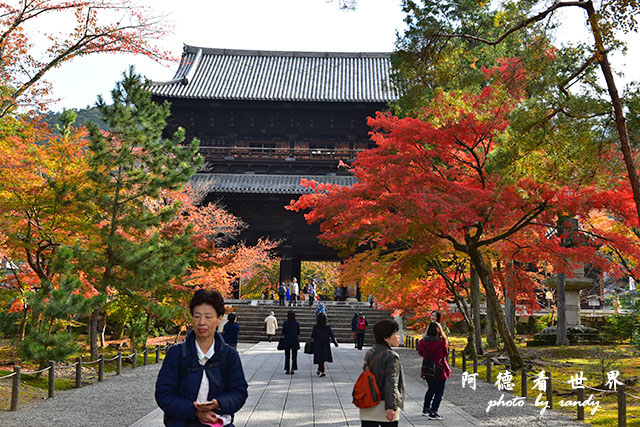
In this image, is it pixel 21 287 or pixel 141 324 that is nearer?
pixel 21 287

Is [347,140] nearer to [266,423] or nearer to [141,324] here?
[141,324]

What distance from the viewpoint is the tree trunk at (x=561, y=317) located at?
19891 millimetres

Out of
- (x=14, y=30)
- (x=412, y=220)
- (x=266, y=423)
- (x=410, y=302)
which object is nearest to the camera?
(x=266, y=423)

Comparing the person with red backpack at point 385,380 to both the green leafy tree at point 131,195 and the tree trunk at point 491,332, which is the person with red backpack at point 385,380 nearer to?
the green leafy tree at point 131,195

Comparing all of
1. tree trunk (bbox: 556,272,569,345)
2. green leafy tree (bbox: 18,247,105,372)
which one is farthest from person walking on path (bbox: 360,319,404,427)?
tree trunk (bbox: 556,272,569,345)

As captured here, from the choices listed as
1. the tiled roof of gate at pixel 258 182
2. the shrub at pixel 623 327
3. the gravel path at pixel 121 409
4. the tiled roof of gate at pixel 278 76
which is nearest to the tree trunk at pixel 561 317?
the shrub at pixel 623 327

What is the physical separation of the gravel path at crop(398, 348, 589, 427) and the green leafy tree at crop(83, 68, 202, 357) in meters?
7.00

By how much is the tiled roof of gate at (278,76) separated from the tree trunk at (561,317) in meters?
15.0

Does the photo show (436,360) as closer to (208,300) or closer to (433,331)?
(433,331)

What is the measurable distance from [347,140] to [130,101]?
62.0ft

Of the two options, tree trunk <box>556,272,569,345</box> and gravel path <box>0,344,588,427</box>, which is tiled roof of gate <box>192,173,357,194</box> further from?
gravel path <box>0,344,588,427</box>

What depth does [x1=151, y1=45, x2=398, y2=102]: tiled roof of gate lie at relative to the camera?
108 ft

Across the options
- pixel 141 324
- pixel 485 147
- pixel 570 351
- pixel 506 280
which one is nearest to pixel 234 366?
pixel 485 147

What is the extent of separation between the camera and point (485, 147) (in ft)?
46.4
